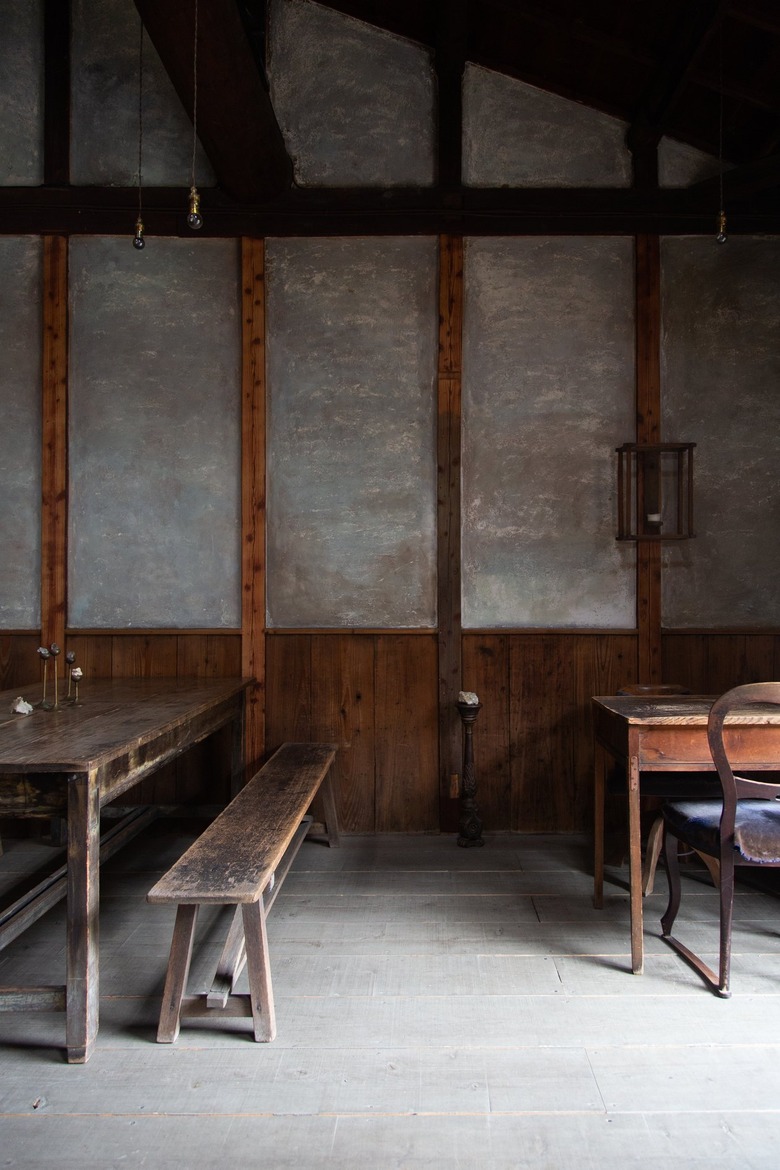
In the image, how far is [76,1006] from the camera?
7.41ft

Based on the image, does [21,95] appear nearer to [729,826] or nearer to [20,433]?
[20,433]

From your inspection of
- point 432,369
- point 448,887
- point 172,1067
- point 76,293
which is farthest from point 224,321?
point 172,1067

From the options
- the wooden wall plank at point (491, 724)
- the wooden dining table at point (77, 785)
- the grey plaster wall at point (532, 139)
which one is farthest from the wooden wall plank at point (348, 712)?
the grey plaster wall at point (532, 139)

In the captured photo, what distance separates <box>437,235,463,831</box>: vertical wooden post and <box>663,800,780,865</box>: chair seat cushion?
1565 millimetres

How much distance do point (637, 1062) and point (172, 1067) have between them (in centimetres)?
130

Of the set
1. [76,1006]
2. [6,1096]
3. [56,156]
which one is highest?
[56,156]

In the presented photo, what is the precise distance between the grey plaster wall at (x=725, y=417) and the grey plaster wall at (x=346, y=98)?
63.6 inches

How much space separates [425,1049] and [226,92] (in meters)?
3.89

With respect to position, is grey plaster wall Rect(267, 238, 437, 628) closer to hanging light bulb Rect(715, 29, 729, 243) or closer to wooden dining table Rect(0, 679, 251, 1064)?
wooden dining table Rect(0, 679, 251, 1064)

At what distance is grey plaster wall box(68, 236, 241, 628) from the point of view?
4355mm

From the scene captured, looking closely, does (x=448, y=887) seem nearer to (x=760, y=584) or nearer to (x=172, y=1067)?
(x=172, y=1067)

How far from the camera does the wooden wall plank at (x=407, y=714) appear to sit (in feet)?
14.1

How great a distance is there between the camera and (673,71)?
12.7 feet

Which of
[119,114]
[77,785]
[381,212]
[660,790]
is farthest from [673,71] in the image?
[77,785]
